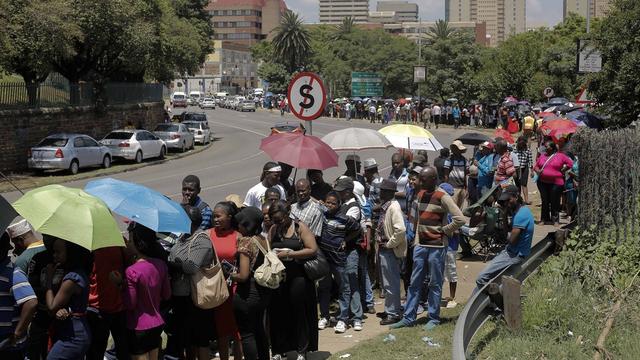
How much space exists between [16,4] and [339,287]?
2369 cm

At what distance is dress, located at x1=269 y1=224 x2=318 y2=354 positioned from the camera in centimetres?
808

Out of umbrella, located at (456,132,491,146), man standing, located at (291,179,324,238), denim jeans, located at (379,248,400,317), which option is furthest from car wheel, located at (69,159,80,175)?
man standing, located at (291,179,324,238)

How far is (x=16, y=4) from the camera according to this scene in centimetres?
2914

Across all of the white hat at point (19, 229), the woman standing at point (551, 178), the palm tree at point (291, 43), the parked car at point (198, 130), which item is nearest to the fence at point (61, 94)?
the parked car at point (198, 130)

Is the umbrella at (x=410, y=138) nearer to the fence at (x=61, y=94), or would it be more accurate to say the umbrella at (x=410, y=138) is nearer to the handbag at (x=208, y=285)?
the handbag at (x=208, y=285)

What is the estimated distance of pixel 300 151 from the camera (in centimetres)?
1054

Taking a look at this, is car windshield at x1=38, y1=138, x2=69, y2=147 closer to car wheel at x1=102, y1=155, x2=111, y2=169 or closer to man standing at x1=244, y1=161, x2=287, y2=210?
car wheel at x1=102, y1=155, x2=111, y2=169

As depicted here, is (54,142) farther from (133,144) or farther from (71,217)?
(71,217)

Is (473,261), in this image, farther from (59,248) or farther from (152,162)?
(152,162)

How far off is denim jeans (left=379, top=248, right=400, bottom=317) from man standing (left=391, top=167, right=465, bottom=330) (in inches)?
15.6

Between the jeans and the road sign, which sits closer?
the jeans

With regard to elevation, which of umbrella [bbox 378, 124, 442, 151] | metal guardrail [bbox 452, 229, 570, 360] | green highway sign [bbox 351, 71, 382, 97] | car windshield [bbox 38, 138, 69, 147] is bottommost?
metal guardrail [bbox 452, 229, 570, 360]

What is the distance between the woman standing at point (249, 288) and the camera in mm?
7414

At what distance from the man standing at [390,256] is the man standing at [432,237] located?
27 cm
